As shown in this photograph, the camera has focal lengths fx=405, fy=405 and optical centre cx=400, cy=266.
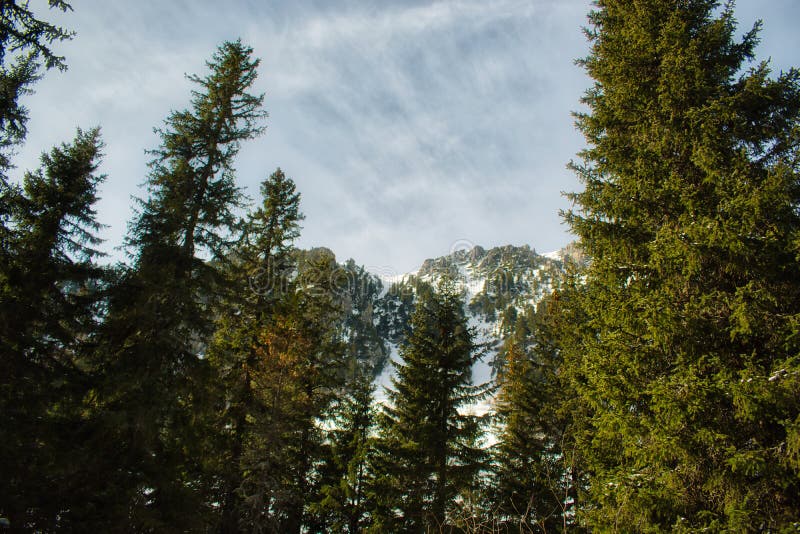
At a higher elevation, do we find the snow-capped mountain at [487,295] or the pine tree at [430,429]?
the snow-capped mountain at [487,295]

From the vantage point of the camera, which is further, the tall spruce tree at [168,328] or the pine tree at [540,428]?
the pine tree at [540,428]

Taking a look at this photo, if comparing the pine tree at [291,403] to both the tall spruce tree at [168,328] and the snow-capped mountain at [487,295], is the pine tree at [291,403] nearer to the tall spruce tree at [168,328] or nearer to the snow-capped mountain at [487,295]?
the tall spruce tree at [168,328]

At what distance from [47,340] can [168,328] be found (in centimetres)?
370

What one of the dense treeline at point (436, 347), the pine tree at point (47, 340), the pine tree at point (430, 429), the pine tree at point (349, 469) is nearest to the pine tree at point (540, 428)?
the dense treeline at point (436, 347)

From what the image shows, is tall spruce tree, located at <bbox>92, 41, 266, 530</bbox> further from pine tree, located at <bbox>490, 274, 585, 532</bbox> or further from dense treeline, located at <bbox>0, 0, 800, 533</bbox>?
pine tree, located at <bbox>490, 274, 585, 532</bbox>

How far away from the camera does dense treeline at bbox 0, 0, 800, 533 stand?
543 cm

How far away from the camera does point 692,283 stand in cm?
625

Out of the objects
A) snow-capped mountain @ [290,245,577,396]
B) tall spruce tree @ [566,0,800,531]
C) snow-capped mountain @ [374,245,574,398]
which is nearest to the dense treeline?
tall spruce tree @ [566,0,800,531]

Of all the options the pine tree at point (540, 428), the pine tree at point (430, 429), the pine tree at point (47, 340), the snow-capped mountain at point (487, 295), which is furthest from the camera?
the snow-capped mountain at point (487, 295)

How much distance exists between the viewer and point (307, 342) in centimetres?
1603

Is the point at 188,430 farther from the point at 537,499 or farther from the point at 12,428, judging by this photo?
the point at 537,499

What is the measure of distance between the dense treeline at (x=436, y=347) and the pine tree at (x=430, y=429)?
0.10 metres

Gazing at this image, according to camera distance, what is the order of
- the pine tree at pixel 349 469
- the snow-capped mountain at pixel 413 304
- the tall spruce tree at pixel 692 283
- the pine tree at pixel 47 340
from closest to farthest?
the tall spruce tree at pixel 692 283
the pine tree at pixel 47 340
the pine tree at pixel 349 469
the snow-capped mountain at pixel 413 304

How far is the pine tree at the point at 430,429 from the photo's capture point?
43.8 feet
